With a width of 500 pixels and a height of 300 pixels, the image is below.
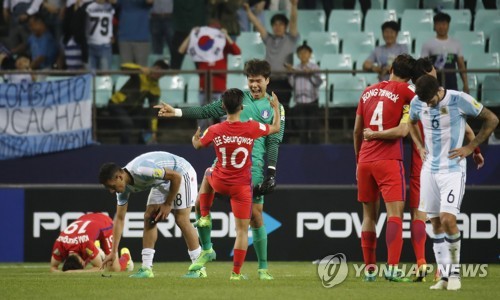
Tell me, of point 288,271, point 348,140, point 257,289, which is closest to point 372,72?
point 348,140

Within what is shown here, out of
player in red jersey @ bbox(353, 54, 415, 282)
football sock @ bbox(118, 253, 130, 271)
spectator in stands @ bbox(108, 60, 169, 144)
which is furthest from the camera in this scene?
spectator in stands @ bbox(108, 60, 169, 144)

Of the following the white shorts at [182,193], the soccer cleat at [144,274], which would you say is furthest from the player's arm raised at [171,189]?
the soccer cleat at [144,274]

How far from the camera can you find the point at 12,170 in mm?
17953

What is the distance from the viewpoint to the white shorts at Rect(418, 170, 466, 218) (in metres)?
10.6

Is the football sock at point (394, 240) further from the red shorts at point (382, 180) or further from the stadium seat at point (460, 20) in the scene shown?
the stadium seat at point (460, 20)

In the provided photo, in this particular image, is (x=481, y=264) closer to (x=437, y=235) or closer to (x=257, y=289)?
(x=437, y=235)

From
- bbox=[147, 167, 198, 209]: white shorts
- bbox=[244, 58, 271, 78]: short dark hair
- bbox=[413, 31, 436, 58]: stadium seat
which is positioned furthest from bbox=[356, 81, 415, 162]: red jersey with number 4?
bbox=[413, 31, 436, 58]: stadium seat

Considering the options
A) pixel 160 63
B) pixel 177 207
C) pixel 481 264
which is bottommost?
pixel 481 264

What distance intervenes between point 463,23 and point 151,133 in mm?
5744

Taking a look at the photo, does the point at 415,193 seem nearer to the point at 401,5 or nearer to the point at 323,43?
the point at 323,43

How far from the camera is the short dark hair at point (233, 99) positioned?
11141 millimetres

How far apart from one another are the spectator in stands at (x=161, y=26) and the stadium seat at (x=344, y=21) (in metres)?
2.78

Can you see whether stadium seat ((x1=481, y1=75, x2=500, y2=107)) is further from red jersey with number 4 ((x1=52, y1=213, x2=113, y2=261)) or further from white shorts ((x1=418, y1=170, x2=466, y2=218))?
white shorts ((x1=418, y1=170, x2=466, y2=218))

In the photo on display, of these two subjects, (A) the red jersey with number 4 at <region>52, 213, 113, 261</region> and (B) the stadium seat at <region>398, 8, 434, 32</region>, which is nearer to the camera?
(A) the red jersey with number 4 at <region>52, 213, 113, 261</region>
